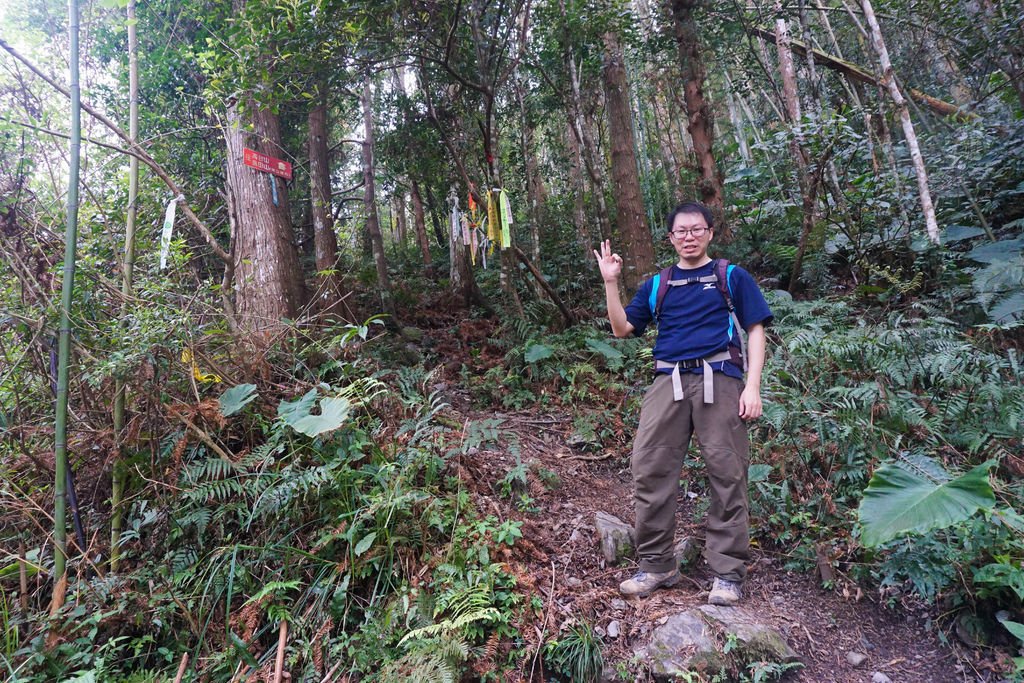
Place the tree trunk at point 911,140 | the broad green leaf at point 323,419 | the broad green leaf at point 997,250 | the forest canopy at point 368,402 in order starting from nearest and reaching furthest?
the forest canopy at point 368,402 → the broad green leaf at point 323,419 → the broad green leaf at point 997,250 → the tree trunk at point 911,140

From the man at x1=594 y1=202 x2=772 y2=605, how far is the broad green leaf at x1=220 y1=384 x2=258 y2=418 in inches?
92.6

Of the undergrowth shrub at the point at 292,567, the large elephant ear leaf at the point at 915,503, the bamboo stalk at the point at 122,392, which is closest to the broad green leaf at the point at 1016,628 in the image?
the large elephant ear leaf at the point at 915,503

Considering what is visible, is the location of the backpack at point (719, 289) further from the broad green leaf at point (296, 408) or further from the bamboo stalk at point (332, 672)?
the bamboo stalk at point (332, 672)

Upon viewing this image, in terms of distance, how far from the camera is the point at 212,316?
390 centimetres

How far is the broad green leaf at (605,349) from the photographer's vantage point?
5.77m

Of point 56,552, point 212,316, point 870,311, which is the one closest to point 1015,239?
point 870,311

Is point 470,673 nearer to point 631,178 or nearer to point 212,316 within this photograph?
point 212,316

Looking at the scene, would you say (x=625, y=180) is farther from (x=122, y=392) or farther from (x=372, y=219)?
(x=122, y=392)

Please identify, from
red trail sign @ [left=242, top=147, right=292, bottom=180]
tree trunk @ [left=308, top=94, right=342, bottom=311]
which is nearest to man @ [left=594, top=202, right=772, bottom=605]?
red trail sign @ [left=242, top=147, right=292, bottom=180]

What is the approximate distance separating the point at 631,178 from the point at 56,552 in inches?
281

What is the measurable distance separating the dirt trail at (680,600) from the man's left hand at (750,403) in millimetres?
1058

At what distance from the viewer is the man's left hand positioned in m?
2.66

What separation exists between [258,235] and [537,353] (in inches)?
121

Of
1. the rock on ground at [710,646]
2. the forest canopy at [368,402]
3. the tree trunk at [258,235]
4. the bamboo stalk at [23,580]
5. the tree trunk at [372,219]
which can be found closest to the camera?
the rock on ground at [710,646]
